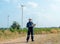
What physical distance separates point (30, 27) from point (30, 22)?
1.20ft

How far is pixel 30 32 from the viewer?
1839cm

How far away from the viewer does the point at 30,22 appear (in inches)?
717

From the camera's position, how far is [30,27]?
18.2m

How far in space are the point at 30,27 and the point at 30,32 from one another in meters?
0.39
